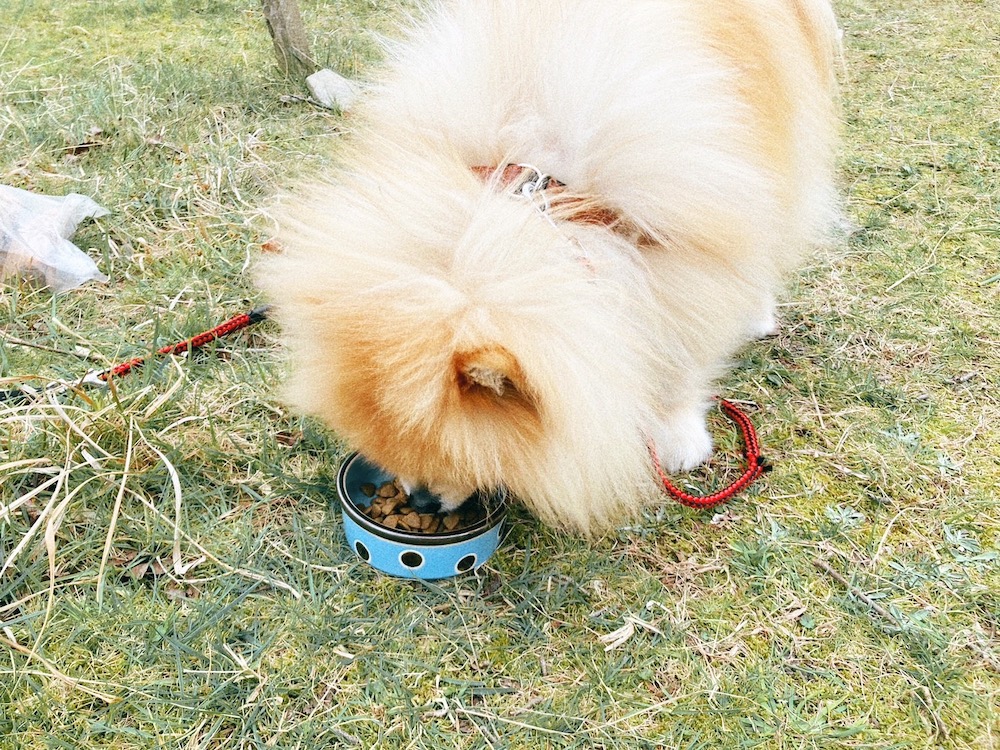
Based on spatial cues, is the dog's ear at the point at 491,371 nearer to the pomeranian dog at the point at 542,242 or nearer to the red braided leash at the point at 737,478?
the pomeranian dog at the point at 542,242

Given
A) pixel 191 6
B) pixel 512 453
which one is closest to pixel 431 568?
pixel 512 453

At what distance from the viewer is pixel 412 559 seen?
157cm

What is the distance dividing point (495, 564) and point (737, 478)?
661 mm

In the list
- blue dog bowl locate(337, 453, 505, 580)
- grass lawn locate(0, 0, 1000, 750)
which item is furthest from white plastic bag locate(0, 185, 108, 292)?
blue dog bowl locate(337, 453, 505, 580)

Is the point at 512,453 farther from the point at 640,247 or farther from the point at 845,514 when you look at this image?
the point at 845,514

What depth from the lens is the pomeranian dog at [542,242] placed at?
1.25m

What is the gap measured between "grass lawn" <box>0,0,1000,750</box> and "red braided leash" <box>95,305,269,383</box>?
36 mm

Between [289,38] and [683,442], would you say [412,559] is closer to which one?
[683,442]

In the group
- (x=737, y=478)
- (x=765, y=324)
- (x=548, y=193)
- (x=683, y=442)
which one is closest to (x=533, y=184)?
(x=548, y=193)

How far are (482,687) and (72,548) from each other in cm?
90

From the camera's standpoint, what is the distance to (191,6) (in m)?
4.45

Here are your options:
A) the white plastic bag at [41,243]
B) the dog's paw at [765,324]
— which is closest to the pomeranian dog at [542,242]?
the dog's paw at [765,324]

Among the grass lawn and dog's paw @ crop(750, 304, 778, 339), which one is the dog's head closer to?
the grass lawn

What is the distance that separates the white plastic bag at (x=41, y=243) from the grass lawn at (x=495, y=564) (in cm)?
8
